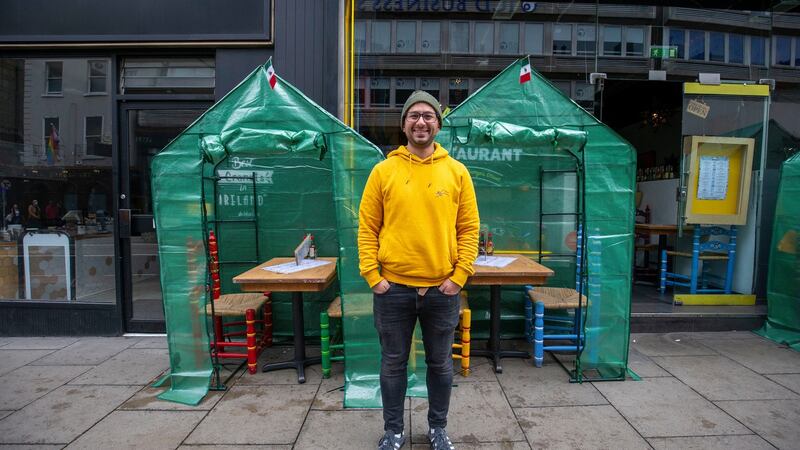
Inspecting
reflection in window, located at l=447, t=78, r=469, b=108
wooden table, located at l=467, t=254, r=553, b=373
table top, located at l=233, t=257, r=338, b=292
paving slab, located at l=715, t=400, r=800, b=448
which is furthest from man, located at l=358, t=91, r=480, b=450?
reflection in window, located at l=447, t=78, r=469, b=108

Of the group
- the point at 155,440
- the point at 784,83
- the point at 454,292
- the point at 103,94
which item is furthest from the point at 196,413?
the point at 784,83

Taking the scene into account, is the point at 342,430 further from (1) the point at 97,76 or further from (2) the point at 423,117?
(1) the point at 97,76

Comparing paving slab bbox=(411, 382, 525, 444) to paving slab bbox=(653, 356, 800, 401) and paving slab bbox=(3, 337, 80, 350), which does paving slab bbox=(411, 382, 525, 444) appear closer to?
paving slab bbox=(653, 356, 800, 401)

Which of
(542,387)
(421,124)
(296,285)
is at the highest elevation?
(421,124)

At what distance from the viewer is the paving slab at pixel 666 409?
2902 millimetres

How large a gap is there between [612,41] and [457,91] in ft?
6.68

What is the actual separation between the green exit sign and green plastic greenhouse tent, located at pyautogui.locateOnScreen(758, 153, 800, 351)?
5.88 ft

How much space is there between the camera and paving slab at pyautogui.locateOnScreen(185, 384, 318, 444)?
9.27ft

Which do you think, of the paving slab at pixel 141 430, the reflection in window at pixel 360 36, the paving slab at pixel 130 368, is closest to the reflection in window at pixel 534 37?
the reflection in window at pixel 360 36

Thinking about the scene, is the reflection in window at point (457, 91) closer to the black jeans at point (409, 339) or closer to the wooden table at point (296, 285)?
the wooden table at point (296, 285)

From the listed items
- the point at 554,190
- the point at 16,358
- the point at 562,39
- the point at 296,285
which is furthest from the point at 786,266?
the point at 16,358

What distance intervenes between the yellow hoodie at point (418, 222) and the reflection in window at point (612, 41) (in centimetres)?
395

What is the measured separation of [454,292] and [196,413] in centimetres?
223

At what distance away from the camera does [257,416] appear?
3107mm
